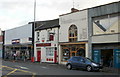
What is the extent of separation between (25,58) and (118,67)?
72.9ft

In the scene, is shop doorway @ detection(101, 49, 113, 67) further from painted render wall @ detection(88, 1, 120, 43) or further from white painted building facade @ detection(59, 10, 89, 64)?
white painted building facade @ detection(59, 10, 89, 64)

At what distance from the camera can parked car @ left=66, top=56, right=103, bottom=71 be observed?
19.4 m

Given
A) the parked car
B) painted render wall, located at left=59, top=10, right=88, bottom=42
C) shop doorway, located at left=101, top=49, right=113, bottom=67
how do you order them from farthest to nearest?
painted render wall, located at left=59, top=10, right=88, bottom=42 → shop doorway, located at left=101, top=49, right=113, bottom=67 → the parked car

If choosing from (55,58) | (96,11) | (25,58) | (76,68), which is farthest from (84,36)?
(25,58)

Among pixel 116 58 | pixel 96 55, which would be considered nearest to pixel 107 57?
pixel 96 55

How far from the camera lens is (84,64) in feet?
66.2

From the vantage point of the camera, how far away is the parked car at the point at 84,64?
19438 millimetres

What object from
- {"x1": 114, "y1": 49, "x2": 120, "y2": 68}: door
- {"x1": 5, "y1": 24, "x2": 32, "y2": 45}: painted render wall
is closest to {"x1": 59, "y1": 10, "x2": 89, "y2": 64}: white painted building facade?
{"x1": 114, "y1": 49, "x2": 120, "y2": 68}: door

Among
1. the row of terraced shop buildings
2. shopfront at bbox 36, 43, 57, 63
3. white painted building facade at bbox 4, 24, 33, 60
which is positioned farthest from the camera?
white painted building facade at bbox 4, 24, 33, 60

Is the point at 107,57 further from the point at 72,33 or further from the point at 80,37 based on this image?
the point at 72,33

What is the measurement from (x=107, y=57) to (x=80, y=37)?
4.71m

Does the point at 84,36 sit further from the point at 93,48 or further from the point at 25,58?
the point at 25,58

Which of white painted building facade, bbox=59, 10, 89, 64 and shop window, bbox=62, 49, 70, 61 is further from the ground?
white painted building facade, bbox=59, 10, 89, 64

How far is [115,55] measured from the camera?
22.8 m
